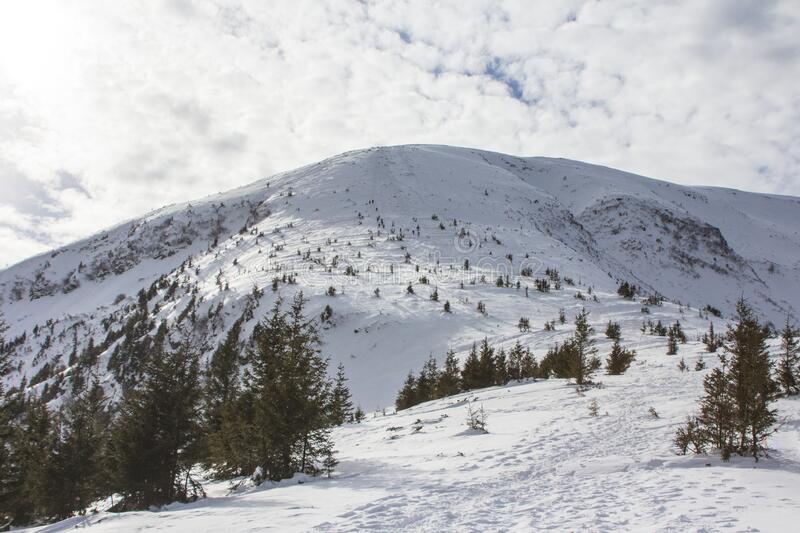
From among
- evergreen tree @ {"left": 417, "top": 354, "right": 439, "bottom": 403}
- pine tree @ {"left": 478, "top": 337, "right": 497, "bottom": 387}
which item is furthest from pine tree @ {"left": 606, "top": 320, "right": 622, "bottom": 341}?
evergreen tree @ {"left": 417, "top": 354, "right": 439, "bottom": 403}

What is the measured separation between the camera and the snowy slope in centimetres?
719

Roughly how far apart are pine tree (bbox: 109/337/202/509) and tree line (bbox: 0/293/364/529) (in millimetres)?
28

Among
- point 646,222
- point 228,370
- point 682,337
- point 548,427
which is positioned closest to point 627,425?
point 548,427

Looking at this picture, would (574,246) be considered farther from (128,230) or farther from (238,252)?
(128,230)

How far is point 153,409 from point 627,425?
14.4m

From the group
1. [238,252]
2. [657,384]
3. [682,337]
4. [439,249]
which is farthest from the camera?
[238,252]

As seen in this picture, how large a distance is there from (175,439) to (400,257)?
54.5 meters

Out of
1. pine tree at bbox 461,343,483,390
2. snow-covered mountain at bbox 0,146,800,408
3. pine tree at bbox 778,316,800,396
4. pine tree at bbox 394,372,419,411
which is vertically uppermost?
snow-covered mountain at bbox 0,146,800,408

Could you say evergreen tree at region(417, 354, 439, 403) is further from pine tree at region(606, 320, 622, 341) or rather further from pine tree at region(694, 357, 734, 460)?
pine tree at region(694, 357, 734, 460)

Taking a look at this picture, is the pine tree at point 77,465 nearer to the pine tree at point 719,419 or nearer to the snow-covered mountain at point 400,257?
the pine tree at point 719,419

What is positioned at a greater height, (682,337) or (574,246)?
(574,246)

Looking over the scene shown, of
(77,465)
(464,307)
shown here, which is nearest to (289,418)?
(77,465)

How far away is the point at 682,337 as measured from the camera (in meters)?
34.2

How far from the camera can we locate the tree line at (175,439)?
13516mm
